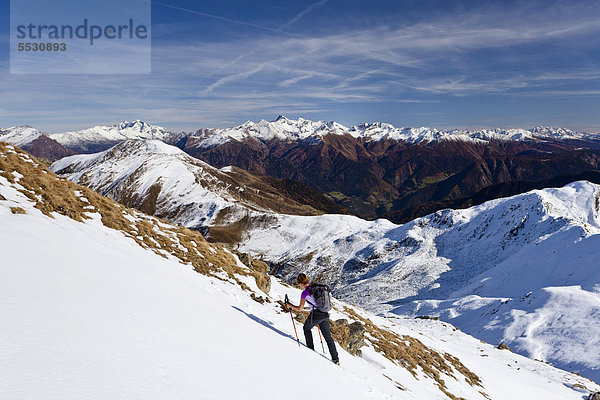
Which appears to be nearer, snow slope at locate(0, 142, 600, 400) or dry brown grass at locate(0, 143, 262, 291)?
snow slope at locate(0, 142, 600, 400)

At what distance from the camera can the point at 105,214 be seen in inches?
670

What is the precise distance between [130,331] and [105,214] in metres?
13.0

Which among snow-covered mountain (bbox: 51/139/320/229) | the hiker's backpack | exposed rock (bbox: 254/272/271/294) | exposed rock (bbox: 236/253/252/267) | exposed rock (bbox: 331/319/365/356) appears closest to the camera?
the hiker's backpack

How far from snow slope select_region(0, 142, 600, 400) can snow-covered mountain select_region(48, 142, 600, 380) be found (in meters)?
32.7

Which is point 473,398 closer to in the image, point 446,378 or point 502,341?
point 446,378

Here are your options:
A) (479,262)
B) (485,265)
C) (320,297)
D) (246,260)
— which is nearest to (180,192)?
(479,262)

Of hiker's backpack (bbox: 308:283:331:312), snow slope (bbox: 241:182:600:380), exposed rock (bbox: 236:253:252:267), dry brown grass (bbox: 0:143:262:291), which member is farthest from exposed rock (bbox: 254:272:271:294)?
snow slope (bbox: 241:182:600:380)

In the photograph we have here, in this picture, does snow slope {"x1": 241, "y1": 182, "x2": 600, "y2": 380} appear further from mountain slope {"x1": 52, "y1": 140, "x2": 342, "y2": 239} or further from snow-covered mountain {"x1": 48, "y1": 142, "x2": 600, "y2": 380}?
mountain slope {"x1": 52, "y1": 140, "x2": 342, "y2": 239}

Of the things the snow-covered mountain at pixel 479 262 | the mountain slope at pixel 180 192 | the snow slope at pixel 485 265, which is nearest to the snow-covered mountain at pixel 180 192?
the mountain slope at pixel 180 192

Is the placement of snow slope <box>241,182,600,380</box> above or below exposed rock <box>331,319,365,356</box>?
below

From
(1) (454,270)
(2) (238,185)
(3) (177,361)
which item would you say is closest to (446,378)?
(3) (177,361)

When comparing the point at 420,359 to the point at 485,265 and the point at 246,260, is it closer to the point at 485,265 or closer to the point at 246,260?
the point at 246,260

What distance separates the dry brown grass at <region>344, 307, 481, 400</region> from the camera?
1717 centimetres

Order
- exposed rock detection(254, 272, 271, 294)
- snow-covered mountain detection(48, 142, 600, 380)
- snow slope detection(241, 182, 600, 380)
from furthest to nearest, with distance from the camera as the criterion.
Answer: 1. snow-covered mountain detection(48, 142, 600, 380)
2. snow slope detection(241, 182, 600, 380)
3. exposed rock detection(254, 272, 271, 294)
